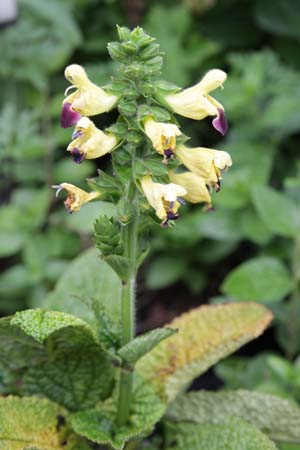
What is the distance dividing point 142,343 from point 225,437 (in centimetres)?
25

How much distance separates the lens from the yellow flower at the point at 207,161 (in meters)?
1.10

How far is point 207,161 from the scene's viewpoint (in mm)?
1104

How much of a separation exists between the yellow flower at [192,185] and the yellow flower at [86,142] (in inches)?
5.3

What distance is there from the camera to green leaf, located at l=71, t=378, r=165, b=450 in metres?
1.25

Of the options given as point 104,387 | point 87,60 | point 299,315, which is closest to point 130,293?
point 104,387

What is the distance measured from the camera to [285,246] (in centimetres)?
208

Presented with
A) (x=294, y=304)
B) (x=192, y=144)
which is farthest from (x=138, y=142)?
(x=192, y=144)

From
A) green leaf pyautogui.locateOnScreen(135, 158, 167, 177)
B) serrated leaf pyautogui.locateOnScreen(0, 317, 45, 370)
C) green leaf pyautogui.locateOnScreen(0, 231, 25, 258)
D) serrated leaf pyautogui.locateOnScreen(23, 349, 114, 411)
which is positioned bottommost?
green leaf pyautogui.locateOnScreen(0, 231, 25, 258)

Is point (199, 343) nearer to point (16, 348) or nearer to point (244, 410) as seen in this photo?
point (244, 410)

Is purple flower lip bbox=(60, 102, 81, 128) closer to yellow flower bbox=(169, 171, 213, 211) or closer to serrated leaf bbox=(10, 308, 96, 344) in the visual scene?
yellow flower bbox=(169, 171, 213, 211)

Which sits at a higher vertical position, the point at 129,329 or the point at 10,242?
the point at 129,329

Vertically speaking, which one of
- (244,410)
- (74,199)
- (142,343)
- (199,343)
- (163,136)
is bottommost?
(244,410)

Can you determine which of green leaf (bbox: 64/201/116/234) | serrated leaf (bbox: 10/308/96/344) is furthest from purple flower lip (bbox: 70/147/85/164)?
green leaf (bbox: 64/201/116/234)

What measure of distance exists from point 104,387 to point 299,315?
0.72 m
